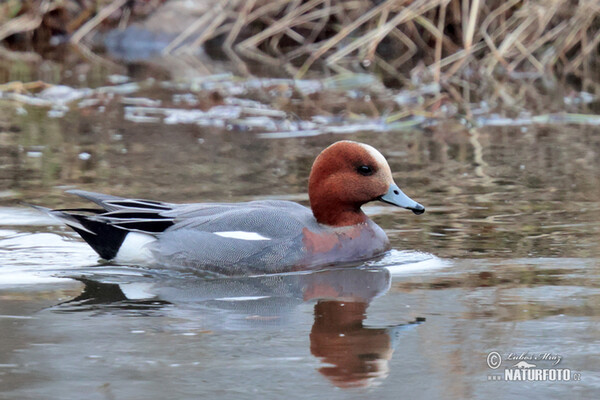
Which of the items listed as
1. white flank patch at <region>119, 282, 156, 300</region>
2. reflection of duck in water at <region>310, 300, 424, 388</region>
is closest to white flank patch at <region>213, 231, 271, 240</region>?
white flank patch at <region>119, 282, 156, 300</region>

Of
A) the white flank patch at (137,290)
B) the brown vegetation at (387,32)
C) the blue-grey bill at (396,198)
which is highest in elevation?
the brown vegetation at (387,32)

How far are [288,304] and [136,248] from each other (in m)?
1.09

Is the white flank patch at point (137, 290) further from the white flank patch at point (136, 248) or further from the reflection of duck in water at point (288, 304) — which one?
the white flank patch at point (136, 248)

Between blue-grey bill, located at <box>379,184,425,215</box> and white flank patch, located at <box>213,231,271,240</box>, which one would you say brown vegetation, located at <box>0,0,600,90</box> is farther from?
white flank patch, located at <box>213,231,271,240</box>

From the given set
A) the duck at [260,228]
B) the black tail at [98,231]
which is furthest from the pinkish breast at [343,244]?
the black tail at [98,231]

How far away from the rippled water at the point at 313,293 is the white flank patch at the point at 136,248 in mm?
A: 113

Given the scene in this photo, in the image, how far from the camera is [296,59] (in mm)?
13703

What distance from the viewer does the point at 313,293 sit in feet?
16.2

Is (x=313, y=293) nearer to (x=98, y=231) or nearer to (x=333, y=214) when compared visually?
(x=333, y=214)

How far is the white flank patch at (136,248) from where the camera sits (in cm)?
546

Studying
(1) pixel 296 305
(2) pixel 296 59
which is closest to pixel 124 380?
(1) pixel 296 305

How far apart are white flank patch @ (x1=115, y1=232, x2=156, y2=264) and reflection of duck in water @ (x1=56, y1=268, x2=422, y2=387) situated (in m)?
0.24

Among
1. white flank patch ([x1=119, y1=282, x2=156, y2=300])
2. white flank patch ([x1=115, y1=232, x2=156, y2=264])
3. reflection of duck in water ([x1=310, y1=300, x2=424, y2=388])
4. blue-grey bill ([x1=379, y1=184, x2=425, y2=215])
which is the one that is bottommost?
reflection of duck in water ([x1=310, y1=300, x2=424, y2=388])

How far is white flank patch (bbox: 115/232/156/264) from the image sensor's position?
215 inches
